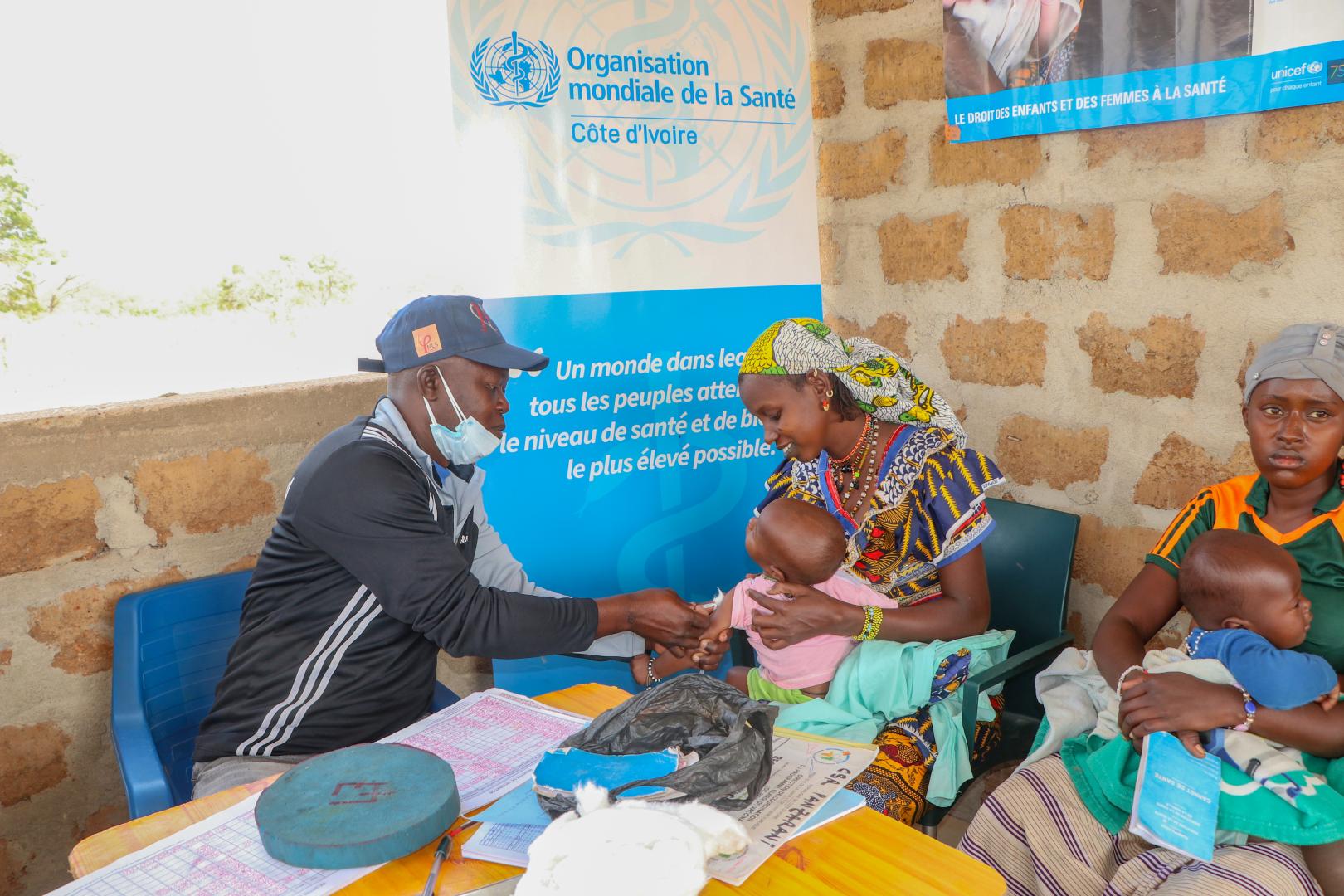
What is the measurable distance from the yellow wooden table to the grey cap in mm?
1386

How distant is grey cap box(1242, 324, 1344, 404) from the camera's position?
2.19 metres

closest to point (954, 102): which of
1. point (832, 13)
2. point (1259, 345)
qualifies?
point (832, 13)

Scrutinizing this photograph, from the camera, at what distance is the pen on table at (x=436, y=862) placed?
4.73 feet

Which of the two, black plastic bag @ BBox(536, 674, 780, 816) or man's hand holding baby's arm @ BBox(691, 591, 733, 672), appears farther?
man's hand holding baby's arm @ BBox(691, 591, 733, 672)

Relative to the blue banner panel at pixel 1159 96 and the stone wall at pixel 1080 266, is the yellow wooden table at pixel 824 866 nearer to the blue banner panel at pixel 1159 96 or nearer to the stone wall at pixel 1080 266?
the stone wall at pixel 1080 266

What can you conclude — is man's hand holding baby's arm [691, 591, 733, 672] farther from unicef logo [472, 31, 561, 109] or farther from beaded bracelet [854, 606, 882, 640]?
unicef logo [472, 31, 561, 109]

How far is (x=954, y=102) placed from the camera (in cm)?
333

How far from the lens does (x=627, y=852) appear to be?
1184mm

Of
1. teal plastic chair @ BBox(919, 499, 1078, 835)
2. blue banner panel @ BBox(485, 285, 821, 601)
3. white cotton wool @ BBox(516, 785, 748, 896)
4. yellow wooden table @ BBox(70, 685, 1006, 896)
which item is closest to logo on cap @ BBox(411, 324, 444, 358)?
blue banner panel @ BBox(485, 285, 821, 601)

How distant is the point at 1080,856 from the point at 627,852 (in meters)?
1.33

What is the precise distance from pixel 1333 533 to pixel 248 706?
2489mm

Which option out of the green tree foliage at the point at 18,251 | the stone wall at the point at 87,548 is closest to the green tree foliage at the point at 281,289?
the stone wall at the point at 87,548

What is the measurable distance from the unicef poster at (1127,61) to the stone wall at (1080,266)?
0.21ft

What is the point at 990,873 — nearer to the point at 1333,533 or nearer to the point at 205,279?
the point at 1333,533
